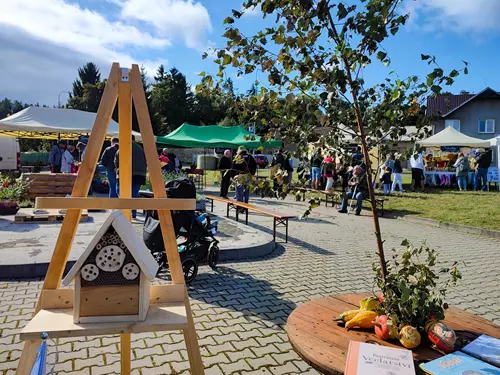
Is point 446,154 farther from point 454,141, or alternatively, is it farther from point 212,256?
point 212,256

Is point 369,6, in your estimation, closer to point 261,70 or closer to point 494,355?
point 261,70

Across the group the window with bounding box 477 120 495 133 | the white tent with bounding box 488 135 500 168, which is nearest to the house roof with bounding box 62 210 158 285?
the white tent with bounding box 488 135 500 168

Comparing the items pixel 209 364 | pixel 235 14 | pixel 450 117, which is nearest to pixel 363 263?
pixel 209 364

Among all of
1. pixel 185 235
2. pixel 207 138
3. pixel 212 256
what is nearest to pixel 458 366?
pixel 185 235

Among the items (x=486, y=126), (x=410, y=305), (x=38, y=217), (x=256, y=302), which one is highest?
(x=486, y=126)

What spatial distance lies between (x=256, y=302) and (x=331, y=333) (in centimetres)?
218

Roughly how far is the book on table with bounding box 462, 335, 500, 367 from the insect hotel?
6.17 feet

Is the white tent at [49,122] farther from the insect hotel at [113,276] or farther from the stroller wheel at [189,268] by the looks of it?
the insect hotel at [113,276]

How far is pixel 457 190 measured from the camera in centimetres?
1927

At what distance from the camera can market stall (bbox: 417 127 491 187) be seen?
67.9 feet

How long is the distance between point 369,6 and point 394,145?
0.97 meters

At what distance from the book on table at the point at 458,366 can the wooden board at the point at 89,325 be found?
4.49 ft

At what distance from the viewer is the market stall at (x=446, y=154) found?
2069cm

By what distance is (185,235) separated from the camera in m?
5.60
